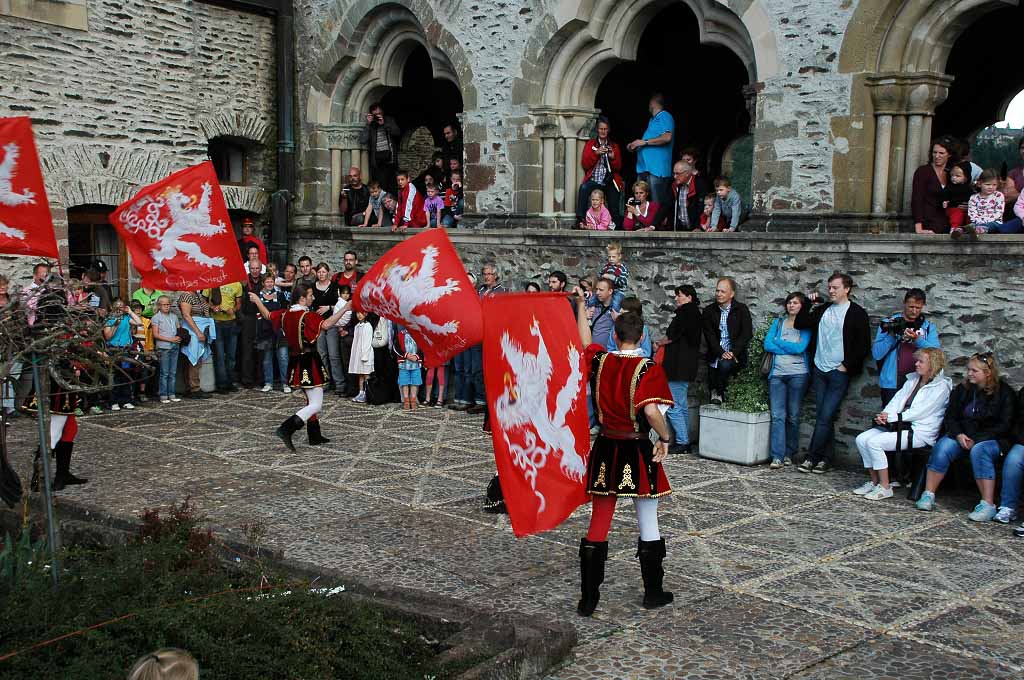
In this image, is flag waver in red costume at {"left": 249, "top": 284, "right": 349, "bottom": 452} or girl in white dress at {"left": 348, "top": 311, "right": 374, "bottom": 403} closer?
flag waver in red costume at {"left": 249, "top": 284, "right": 349, "bottom": 452}

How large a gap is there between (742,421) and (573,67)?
18.2 ft

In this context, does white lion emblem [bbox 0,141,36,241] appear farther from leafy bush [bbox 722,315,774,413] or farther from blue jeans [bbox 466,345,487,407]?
leafy bush [bbox 722,315,774,413]

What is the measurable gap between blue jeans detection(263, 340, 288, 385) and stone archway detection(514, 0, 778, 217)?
3779 millimetres

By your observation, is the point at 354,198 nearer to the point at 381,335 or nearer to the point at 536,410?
the point at 381,335

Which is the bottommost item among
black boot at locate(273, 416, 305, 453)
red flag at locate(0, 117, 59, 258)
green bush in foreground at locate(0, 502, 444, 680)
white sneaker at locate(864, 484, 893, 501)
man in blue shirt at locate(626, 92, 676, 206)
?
white sneaker at locate(864, 484, 893, 501)

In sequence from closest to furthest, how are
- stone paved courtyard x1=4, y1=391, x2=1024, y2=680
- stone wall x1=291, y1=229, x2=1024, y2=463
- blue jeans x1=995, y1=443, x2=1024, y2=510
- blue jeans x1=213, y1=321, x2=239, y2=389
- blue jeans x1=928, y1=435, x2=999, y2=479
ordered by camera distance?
stone paved courtyard x1=4, y1=391, x2=1024, y2=680
blue jeans x1=995, y1=443, x2=1024, y2=510
blue jeans x1=928, y1=435, x2=999, y2=479
stone wall x1=291, y1=229, x2=1024, y2=463
blue jeans x1=213, y1=321, x2=239, y2=389

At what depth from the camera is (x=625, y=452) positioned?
613 centimetres

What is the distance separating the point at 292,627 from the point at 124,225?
513 centimetres

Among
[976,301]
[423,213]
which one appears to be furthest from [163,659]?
[423,213]

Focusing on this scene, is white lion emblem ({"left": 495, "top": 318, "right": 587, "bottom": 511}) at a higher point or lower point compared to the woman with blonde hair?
higher

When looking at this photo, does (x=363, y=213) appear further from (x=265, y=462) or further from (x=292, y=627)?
(x=292, y=627)

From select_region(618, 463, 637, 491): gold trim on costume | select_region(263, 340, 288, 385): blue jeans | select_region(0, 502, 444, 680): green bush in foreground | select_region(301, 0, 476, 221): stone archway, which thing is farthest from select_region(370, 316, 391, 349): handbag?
select_region(0, 502, 444, 680): green bush in foreground

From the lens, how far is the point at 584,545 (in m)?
6.11

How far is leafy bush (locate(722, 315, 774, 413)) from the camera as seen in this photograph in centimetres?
1044
